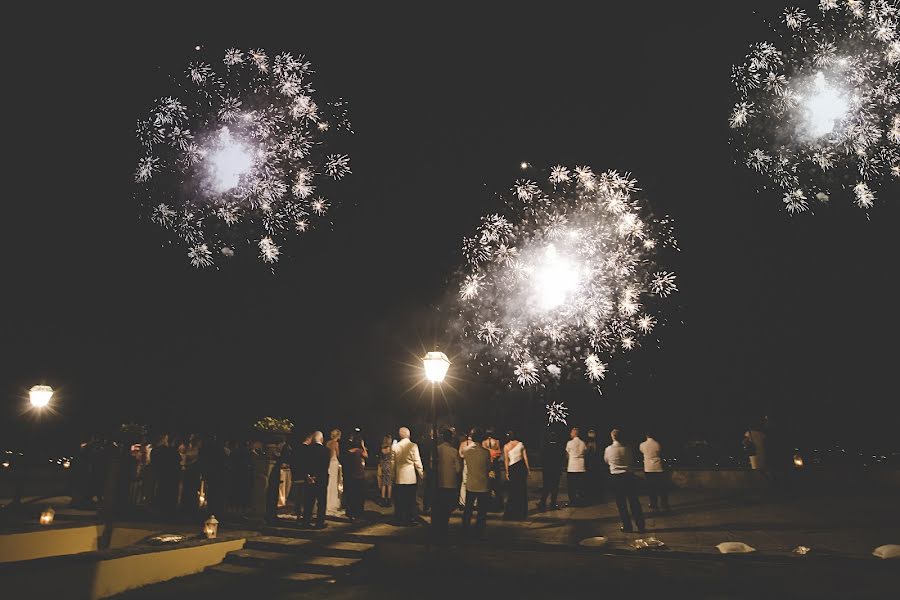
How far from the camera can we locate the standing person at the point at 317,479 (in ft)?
33.7

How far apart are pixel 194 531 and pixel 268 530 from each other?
4.68 ft

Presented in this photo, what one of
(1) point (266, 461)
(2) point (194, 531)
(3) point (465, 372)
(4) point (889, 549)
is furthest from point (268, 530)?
(3) point (465, 372)

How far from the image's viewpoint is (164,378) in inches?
1491

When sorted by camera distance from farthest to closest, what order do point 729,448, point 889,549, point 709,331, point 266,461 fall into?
point 709,331, point 729,448, point 266,461, point 889,549

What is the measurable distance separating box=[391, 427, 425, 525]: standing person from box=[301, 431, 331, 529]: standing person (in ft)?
4.31

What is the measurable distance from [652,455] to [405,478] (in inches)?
191

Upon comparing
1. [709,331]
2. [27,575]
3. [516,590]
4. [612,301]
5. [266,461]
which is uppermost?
[709,331]

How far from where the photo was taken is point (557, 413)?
38.1 meters

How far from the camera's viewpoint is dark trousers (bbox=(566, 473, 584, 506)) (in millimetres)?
14055

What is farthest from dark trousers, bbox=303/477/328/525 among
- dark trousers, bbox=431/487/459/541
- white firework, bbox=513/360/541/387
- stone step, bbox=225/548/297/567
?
white firework, bbox=513/360/541/387

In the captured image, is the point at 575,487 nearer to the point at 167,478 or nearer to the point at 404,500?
the point at 404,500

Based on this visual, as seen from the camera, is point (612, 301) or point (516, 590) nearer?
point (516, 590)

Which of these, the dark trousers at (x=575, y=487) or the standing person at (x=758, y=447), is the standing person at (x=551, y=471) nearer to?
the dark trousers at (x=575, y=487)

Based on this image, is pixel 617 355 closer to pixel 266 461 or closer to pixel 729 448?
pixel 729 448
